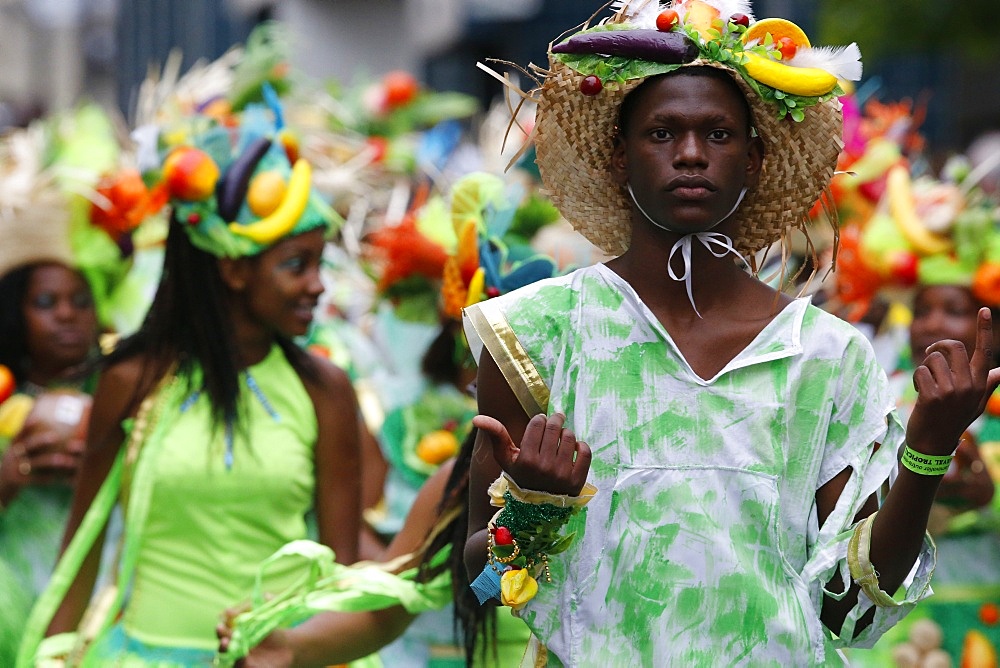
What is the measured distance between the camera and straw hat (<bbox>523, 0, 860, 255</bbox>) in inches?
114

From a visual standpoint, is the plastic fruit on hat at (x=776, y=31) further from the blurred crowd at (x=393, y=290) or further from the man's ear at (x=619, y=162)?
the blurred crowd at (x=393, y=290)

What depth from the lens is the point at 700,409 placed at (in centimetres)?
285

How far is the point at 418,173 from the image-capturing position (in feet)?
32.4

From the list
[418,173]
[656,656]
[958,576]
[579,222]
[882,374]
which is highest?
[579,222]

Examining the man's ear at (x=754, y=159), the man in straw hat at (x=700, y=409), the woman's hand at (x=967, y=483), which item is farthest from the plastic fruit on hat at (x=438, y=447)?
the man's ear at (x=754, y=159)

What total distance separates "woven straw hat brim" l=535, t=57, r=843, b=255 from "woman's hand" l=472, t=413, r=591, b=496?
65cm

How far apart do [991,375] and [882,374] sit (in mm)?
275

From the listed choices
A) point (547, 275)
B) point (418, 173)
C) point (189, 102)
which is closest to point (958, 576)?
point (547, 275)

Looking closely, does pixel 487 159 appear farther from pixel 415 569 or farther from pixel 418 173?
pixel 415 569

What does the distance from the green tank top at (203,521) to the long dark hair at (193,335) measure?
0.33ft

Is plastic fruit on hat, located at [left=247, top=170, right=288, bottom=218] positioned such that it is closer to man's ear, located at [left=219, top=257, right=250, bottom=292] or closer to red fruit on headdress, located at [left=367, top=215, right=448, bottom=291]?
man's ear, located at [left=219, top=257, right=250, bottom=292]

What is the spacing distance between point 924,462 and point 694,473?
380 millimetres

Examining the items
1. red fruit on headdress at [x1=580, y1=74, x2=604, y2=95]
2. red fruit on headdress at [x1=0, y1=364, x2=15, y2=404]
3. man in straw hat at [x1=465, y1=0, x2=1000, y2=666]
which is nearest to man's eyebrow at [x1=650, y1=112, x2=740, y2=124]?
man in straw hat at [x1=465, y1=0, x2=1000, y2=666]

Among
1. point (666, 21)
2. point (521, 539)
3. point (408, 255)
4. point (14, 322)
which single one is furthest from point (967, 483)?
point (14, 322)
